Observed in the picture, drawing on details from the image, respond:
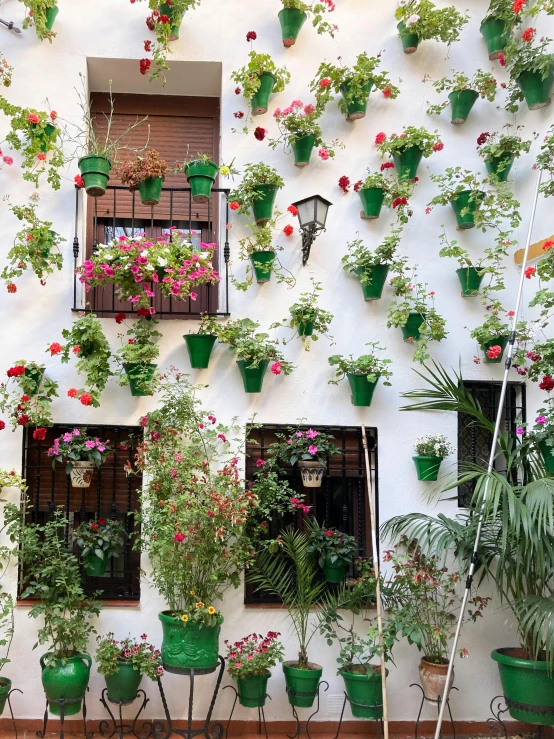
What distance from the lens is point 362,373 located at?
16.3 feet

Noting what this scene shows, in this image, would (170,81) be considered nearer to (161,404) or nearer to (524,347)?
(161,404)

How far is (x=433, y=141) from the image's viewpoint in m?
5.23

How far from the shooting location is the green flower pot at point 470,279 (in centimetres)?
513

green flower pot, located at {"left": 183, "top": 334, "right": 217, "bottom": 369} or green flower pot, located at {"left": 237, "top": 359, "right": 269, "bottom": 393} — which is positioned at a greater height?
green flower pot, located at {"left": 183, "top": 334, "right": 217, "bottom": 369}

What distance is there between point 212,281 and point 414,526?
7.23 feet

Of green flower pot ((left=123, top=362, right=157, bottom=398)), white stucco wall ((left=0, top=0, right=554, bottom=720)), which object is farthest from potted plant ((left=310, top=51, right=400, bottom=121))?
green flower pot ((left=123, top=362, right=157, bottom=398))

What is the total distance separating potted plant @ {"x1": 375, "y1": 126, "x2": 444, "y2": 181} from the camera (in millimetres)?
5156

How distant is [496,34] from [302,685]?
4.86 metres

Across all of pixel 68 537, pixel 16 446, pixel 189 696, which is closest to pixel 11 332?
pixel 16 446

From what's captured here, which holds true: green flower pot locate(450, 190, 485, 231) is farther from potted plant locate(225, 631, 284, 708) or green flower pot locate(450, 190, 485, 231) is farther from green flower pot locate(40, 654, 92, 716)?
green flower pot locate(40, 654, 92, 716)

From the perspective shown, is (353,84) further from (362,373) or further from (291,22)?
(362,373)

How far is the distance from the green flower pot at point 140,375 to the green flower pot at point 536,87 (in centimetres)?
338

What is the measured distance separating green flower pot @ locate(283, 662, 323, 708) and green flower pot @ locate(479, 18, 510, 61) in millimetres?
4647

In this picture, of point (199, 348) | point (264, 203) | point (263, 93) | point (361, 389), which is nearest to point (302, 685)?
point (361, 389)
